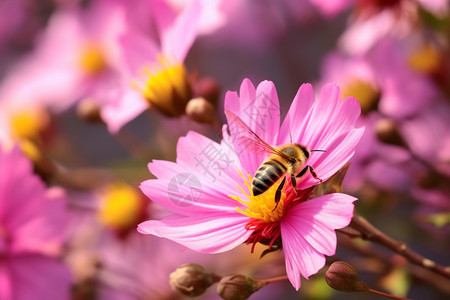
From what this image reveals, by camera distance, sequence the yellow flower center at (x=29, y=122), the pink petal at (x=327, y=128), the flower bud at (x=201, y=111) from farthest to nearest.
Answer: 1. the yellow flower center at (x=29, y=122)
2. the flower bud at (x=201, y=111)
3. the pink petal at (x=327, y=128)

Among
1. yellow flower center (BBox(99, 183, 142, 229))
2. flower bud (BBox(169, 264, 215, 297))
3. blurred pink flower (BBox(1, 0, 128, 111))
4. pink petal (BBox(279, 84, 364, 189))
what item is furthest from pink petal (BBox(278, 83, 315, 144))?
blurred pink flower (BBox(1, 0, 128, 111))

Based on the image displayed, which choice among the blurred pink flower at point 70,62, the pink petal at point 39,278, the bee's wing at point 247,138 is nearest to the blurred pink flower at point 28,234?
the pink petal at point 39,278

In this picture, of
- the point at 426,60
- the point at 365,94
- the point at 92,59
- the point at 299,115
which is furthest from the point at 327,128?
the point at 92,59

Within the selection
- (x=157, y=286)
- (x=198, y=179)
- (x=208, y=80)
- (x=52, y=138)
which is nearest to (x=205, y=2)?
(x=208, y=80)

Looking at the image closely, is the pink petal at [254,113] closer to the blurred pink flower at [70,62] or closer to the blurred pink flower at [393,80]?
the blurred pink flower at [393,80]

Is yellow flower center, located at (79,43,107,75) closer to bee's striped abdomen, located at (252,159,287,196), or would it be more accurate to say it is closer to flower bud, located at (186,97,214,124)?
flower bud, located at (186,97,214,124)

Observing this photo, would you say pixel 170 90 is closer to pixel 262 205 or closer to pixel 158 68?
pixel 158 68

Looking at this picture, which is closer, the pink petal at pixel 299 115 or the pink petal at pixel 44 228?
the pink petal at pixel 299 115
